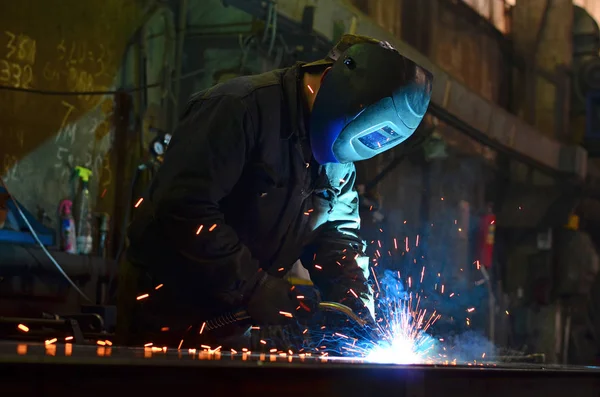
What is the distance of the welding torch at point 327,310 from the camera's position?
2576 millimetres

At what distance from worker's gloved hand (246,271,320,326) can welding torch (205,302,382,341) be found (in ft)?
0.14

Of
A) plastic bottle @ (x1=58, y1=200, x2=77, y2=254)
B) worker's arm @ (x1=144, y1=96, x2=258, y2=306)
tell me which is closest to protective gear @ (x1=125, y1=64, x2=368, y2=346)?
worker's arm @ (x1=144, y1=96, x2=258, y2=306)

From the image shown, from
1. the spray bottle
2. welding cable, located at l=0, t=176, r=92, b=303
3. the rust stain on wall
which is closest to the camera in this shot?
welding cable, located at l=0, t=176, r=92, b=303

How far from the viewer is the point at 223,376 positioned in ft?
4.30

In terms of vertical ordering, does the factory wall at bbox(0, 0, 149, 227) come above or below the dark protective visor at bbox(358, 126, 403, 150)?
above

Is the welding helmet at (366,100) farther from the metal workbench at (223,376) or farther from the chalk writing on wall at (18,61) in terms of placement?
the chalk writing on wall at (18,61)

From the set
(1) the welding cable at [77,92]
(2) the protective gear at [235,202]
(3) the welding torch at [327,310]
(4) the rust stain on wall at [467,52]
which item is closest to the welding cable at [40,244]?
(1) the welding cable at [77,92]

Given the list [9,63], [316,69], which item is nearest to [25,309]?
[9,63]

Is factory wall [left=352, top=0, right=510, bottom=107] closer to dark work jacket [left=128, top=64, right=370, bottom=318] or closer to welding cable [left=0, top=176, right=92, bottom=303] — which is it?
welding cable [left=0, top=176, right=92, bottom=303]

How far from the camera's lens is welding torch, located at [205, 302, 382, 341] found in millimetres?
2576

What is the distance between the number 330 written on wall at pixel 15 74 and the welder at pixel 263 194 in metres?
2.42

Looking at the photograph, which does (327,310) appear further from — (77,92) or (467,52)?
(467,52)

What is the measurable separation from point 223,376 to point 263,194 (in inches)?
59.2

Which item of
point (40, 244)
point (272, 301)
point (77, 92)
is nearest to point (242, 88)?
point (272, 301)
